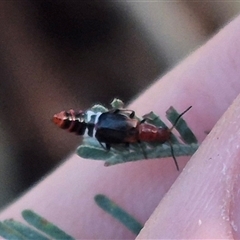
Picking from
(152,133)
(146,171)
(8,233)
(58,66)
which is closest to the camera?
(8,233)

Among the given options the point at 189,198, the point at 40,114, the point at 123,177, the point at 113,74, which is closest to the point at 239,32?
the point at 123,177

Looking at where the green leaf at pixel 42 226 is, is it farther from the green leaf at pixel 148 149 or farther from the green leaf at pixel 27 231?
the green leaf at pixel 148 149

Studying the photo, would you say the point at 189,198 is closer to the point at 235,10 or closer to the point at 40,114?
the point at 40,114

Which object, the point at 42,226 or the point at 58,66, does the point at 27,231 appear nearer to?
the point at 42,226

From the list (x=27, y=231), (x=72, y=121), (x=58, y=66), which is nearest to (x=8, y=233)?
(x=27, y=231)

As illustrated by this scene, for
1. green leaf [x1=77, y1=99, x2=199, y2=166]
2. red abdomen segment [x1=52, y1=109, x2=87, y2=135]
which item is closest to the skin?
green leaf [x1=77, y1=99, x2=199, y2=166]

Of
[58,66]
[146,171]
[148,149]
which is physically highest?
[58,66]
